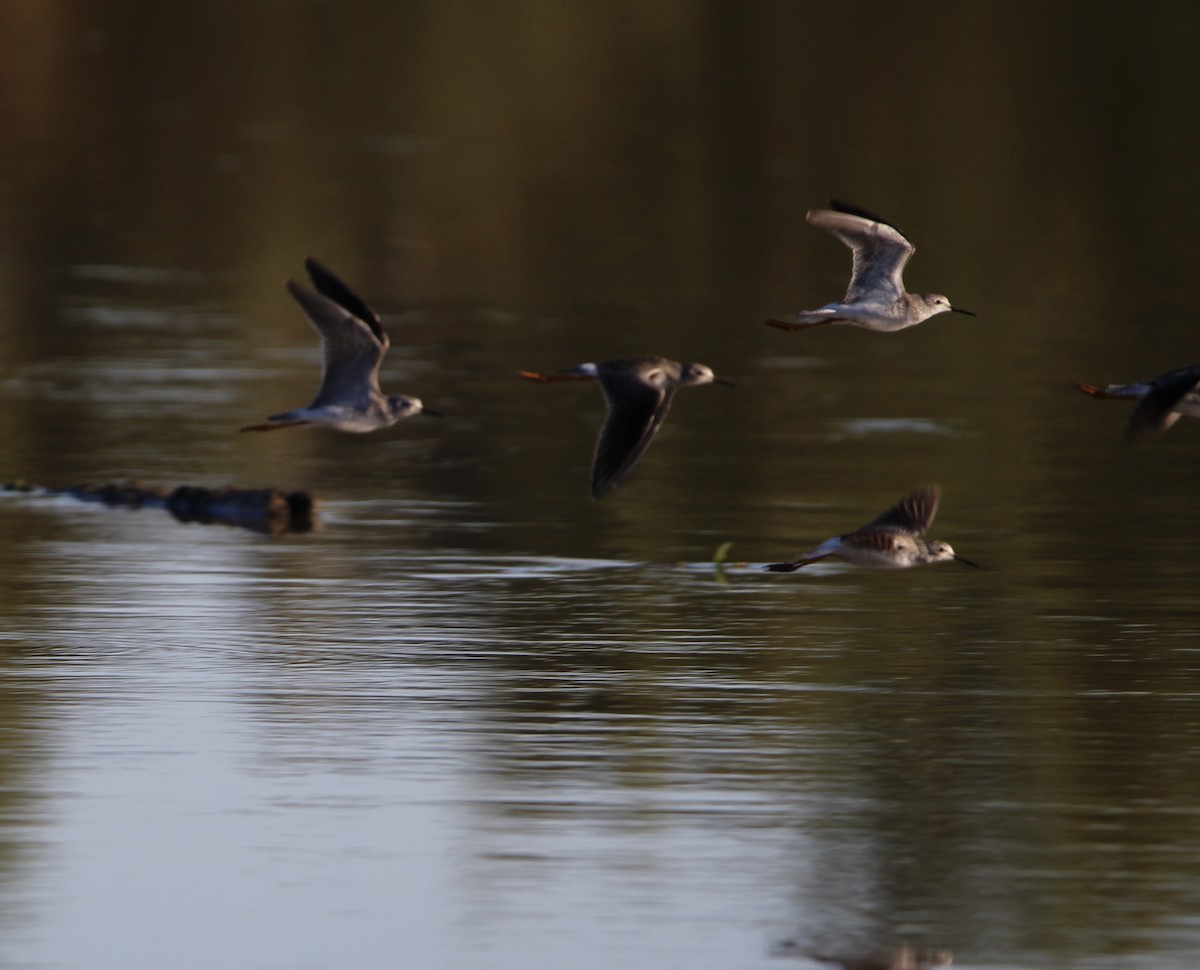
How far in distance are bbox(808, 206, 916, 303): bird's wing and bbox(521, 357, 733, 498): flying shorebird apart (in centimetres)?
94

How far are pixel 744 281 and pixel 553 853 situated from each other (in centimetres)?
2325

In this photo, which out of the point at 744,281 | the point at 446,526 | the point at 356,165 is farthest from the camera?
the point at 356,165

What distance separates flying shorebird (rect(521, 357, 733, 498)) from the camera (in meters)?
13.6

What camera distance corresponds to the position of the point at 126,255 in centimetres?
3731

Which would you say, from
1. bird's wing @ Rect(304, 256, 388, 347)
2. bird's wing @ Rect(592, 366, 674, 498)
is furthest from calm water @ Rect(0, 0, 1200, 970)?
bird's wing @ Rect(304, 256, 388, 347)

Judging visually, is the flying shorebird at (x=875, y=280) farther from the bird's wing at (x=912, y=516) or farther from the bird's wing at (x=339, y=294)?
the bird's wing at (x=339, y=294)

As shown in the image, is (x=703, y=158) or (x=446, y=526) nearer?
(x=446, y=526)

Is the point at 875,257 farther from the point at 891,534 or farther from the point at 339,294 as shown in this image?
the point at 339,294

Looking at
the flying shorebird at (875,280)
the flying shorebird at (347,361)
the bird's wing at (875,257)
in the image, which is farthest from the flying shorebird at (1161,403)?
the flying shorebird at (347,361)

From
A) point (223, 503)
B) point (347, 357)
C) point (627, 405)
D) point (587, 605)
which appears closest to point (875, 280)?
point (627, 405)

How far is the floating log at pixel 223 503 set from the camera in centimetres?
2030

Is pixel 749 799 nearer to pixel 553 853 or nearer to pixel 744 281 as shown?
pixel 553 853

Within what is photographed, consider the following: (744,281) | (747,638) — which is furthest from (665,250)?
(747,638)

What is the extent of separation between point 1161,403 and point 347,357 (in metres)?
4.07
